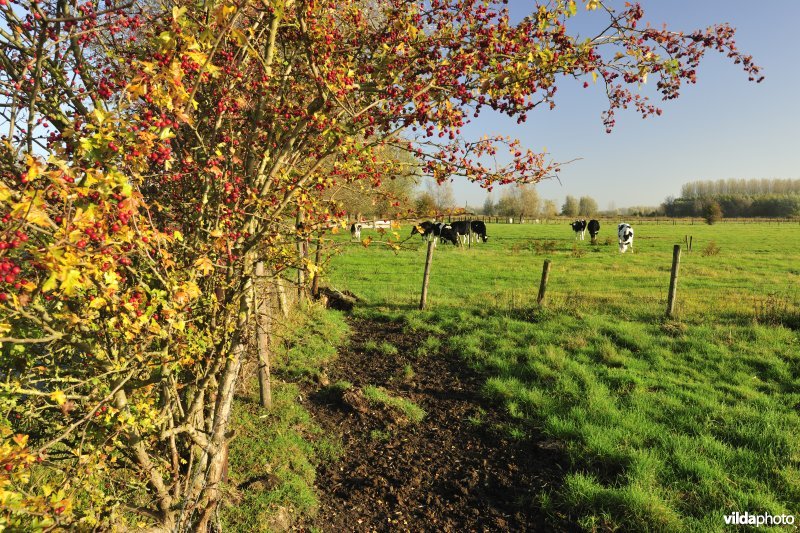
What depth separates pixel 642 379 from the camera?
306 inches

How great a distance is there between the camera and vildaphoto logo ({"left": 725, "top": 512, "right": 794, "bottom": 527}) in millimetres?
4445

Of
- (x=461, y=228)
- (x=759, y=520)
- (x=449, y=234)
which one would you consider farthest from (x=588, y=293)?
(x=461, y=228)

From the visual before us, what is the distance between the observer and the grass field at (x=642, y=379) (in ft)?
16.3

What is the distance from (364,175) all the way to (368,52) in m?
1.16

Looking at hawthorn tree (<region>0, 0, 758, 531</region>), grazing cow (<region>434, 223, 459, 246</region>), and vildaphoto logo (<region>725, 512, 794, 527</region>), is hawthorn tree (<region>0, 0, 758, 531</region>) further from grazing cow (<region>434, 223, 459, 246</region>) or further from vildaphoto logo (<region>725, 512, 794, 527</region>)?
grazing cow (<region>434, 223, 459, 246</region>)

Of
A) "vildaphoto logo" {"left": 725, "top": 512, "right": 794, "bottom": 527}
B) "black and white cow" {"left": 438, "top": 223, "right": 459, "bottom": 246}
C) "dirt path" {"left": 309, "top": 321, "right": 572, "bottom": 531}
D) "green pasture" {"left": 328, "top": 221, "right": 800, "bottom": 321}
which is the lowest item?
"dirt path" {"left": 309, "top": 321, "right": 572, "bottom": 531}

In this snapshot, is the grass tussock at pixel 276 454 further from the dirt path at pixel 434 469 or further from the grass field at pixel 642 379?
the grass field at pixel 642 379

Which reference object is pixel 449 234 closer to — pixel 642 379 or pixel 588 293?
pixel 588 293

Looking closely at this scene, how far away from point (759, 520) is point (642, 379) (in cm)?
341

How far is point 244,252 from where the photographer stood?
11.6ft

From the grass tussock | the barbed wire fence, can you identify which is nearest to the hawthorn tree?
the grass tussock

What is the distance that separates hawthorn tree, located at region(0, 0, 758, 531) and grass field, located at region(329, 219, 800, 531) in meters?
4.19

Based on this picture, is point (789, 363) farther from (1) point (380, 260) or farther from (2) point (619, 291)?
(1) point (380, 260)

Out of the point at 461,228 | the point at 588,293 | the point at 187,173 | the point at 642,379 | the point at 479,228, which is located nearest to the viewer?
the point at 187,173
